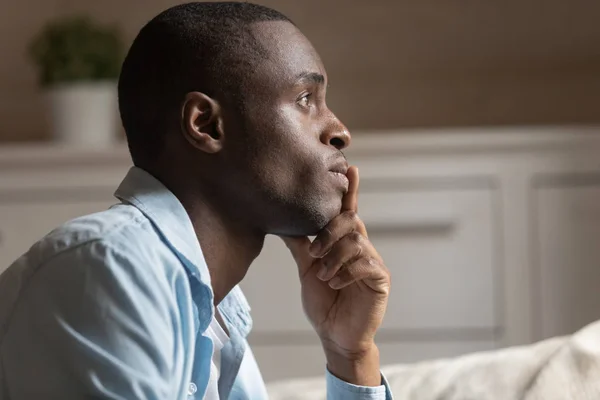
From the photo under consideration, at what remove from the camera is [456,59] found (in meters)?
2.29

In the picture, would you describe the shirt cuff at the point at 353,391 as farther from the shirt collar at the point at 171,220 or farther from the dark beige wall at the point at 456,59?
the dark beige wall at the point at 456,59

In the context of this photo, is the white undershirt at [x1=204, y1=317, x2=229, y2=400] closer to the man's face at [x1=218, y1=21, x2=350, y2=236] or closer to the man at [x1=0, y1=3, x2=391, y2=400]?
the man at [x1=0, y1=3, x2=391, y2=400]

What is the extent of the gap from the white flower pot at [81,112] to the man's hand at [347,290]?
112cm

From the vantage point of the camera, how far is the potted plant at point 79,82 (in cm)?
209

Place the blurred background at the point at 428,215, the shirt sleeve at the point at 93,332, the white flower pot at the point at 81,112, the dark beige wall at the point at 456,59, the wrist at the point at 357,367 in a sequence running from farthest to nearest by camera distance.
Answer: the dark beige wall at the point at 456,59, the white flower pot at the point at 81,112, the blurred background at the point at 428,215, the wrist at the point at 357,367, the shirt sleeve at the point at 93,332

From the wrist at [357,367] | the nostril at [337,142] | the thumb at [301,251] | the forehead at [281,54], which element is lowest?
the wrist at [357,367]

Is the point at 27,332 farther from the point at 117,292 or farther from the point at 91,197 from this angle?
the point at 91,197

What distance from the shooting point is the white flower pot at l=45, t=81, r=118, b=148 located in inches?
82.3

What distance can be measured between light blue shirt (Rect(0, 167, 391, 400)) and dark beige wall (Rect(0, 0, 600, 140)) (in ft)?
5.24

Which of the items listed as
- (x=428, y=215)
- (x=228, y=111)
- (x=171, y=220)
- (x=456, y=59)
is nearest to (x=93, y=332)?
(x=171, y=220)

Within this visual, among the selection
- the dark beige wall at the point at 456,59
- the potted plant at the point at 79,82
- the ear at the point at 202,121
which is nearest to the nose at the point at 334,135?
the ear at the point at 202,121

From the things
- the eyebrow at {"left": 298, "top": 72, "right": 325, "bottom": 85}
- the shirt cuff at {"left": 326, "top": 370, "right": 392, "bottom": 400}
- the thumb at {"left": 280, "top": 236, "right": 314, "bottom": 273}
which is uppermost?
the eyebrow at {"left": 298, "top": 72, "right": 325, "bottom": 85}

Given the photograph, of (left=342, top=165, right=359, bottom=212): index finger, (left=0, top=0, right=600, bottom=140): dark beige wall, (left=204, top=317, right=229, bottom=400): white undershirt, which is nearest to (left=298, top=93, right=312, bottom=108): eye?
(left=342, top=165, right=359, bottom=212): index finger

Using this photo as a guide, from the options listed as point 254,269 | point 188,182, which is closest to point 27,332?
point 188,182
